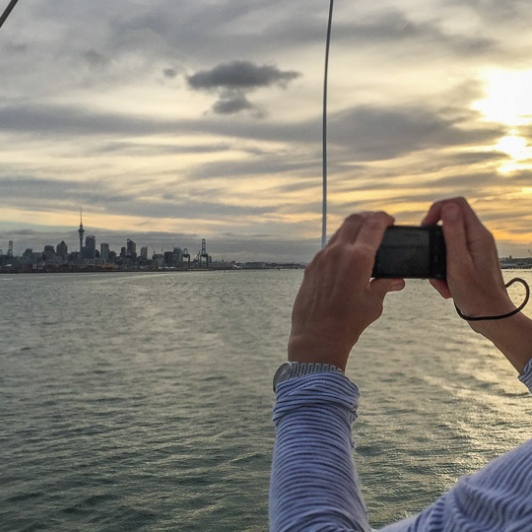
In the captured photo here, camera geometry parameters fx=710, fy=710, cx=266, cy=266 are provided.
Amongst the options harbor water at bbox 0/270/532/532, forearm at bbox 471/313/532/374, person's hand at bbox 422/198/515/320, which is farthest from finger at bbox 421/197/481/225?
harbor water at bbox 0/270/532/532

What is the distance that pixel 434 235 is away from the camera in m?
1.24

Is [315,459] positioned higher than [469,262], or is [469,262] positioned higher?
[469,262]

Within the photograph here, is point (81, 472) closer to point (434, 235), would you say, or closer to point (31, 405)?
point (31, 405)

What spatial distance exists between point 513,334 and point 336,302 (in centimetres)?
48

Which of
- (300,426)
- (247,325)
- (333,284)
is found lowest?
(247,325)

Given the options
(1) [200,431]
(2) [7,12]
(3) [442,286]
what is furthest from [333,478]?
(1) [200,431]

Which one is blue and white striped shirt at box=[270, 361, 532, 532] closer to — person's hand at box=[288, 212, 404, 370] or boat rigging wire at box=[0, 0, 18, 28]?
person's hand at box=[288, 212, 404, 370]

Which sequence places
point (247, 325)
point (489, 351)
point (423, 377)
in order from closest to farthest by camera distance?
point (423, 377), point (489, 351), point (247, 325)

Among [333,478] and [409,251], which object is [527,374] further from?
[333,478]

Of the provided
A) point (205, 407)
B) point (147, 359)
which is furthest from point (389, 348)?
point (205, 407)

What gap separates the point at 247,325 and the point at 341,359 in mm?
44645

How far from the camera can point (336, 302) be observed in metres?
1.08

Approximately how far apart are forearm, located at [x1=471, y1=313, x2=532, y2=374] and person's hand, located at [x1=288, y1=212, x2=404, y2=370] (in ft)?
1.16

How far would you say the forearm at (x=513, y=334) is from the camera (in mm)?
1366
